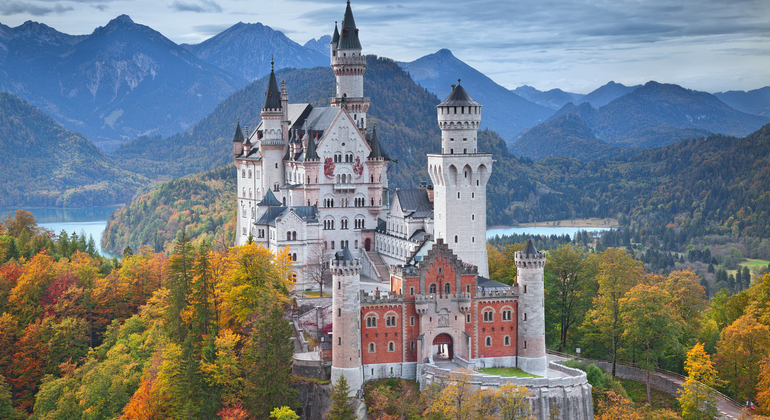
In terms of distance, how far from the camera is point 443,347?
65.9 m

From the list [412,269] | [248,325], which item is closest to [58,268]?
[248,325]

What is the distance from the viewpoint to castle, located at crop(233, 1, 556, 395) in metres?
62.2

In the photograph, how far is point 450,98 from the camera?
7231cm

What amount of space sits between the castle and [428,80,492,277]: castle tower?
0.29 ft

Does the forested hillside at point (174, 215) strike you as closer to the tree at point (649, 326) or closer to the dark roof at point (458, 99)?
the dark roof at point (458, 99)

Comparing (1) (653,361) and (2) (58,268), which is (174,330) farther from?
(1) (653,361)

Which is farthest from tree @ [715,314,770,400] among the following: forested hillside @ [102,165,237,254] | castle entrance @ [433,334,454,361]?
forested hillside @ [102,165,237,254]

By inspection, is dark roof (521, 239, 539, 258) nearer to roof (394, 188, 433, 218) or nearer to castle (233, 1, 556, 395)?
castle (233, 1, 556, 395)

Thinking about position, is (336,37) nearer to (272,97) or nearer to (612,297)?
(272,97)

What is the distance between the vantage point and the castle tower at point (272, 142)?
309 ft

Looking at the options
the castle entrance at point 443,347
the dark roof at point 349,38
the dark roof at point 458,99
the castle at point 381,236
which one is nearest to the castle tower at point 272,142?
the castle at point 381,236

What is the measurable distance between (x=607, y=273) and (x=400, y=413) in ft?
92.0

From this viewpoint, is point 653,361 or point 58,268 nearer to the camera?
point 653,361

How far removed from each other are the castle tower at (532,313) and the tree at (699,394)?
1056cm
